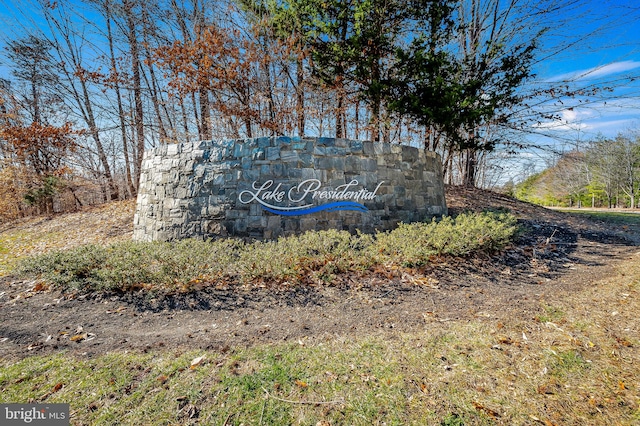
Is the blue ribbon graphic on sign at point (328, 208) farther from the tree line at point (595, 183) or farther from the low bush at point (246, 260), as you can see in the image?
the tree line at point (595, 183)

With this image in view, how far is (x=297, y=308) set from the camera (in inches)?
124

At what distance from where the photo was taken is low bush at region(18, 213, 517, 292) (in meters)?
3.72

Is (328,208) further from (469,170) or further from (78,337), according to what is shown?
(469,170)

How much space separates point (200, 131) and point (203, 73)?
8.49 ft

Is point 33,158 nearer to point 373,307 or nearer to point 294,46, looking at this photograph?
point 294,46

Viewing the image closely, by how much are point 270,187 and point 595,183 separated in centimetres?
3181

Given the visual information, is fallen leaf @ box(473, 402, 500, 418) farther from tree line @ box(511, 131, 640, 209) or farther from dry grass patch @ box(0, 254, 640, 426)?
tree line @ box(511, 131, 640, 209)

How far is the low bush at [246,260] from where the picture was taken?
3.72m

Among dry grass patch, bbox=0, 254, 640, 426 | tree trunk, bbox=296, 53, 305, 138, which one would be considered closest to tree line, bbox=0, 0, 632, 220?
tree trunk, bbox=296, 53, 305, 138

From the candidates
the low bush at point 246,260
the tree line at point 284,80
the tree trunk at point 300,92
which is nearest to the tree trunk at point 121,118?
the tree line at point 284,80

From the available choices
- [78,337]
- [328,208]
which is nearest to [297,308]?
[78,337]

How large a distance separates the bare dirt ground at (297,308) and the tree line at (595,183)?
1551cm

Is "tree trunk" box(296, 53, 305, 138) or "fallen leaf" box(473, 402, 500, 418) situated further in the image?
"tree trunk" box(296, 53, 305, 138)

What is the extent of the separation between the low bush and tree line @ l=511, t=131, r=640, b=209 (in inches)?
616
